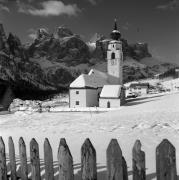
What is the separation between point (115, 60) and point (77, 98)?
19.7 meters

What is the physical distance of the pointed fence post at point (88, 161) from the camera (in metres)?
2.89

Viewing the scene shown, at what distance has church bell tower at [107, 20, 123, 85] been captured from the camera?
5889 cm

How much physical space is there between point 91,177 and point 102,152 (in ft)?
15.6

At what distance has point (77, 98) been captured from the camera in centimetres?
4678

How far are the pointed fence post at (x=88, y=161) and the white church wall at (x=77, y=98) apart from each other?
43232mm

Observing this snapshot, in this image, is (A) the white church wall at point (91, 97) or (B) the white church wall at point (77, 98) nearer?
(B) the white church wall at point (77, 98)

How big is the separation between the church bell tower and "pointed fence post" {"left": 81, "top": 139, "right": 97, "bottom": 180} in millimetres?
54682

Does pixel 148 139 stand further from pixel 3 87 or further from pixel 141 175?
pixel 3 87

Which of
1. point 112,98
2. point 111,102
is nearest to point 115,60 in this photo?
point 112,98

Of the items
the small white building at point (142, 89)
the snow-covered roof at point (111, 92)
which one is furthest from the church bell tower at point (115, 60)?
the small white building at point (142, 89)

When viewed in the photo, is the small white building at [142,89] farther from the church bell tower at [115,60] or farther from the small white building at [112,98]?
the small white building at [112,98]

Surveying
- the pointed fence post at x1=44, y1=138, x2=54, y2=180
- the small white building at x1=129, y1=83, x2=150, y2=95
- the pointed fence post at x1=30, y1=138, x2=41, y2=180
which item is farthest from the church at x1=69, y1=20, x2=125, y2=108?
the pointed fence post at x1=44, y1=138, x2=54, y2=180

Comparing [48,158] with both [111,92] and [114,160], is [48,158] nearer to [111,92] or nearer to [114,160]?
[114,160]

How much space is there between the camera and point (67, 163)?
3029mm
